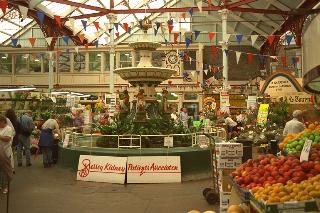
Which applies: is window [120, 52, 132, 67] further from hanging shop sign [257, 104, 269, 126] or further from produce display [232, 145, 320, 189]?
produce display [232, 145, 320, 189]

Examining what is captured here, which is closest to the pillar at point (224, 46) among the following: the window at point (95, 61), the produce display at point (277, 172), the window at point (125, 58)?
the window at point (125, 58)

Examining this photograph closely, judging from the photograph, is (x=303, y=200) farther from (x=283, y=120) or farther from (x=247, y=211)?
(x=283, y=120)

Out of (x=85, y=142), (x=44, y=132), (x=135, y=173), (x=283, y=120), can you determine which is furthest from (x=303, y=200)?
(x=283, y=120)

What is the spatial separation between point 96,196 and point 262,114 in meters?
9.68

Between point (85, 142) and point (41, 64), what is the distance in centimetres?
2172

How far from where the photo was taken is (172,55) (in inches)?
1235

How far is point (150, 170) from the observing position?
409 inches

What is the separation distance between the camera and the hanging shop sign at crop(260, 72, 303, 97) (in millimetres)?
17316

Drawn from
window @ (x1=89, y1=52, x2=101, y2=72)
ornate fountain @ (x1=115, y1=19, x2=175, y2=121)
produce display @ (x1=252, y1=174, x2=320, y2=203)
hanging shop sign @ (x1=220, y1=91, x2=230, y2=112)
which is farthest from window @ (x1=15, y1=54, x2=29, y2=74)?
produce display @ (x1=252, y1=174, x2=320, y2=203)

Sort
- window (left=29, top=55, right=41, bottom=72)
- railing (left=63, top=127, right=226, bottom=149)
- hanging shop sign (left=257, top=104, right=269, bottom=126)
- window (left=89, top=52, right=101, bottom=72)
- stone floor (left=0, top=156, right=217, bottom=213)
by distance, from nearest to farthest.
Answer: stone floor (left=0, top=156, right=217, bottom=213) < railing (left=63, top=127, right=226, bottom=149) < hanging shop sign (left=257, top=104, right=269, bottom=126) < window (left=89, top=52, right=101, bottom=72) < window (left=29, top=55, right=41, bottom=72)

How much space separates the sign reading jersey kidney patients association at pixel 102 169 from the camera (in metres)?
10.4

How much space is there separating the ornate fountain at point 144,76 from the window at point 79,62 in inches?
752

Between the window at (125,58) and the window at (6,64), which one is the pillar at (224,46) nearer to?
the window at (125,58)

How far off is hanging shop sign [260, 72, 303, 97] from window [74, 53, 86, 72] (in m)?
17.3
